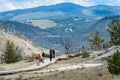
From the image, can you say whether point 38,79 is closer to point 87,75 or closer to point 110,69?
point 87,75

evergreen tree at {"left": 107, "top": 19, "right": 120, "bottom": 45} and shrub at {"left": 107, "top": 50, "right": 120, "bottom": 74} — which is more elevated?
shrub at {"left": 107, "top": 50, "right": 120, "bottom": 74}

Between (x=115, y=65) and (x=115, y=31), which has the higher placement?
(x=115, y=65)

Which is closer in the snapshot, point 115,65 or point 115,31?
point 115,65

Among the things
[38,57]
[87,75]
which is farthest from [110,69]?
[38,57]

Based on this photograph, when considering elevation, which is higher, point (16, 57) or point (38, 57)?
point (38, 57)

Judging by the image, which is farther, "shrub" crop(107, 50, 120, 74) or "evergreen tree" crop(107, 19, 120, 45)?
"evergreen tree" crop(107, 19, 120, 45)

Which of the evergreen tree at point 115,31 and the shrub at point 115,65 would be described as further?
the evergreen tree at point 115,31

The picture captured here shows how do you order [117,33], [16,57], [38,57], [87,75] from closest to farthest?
[87,75]
[38,57]
[117,33]
[16,57]

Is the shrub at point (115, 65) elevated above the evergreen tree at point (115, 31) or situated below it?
above

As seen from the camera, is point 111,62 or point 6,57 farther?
point 6,57

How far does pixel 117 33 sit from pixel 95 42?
84.7ft

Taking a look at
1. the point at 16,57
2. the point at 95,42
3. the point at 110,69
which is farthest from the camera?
the point at 95,42

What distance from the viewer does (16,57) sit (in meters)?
131

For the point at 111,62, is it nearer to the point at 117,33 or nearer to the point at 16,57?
the point at 117,33
